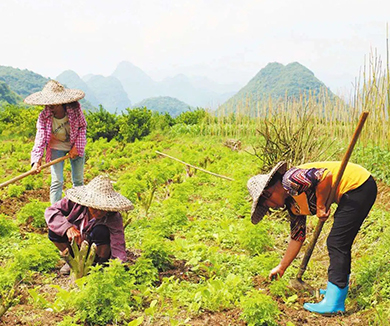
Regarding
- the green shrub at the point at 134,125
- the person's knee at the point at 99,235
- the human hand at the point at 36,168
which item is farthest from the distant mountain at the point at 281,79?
the person's knee at the point at 99,235

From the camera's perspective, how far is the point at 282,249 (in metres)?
4.67

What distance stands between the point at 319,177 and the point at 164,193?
4446mm

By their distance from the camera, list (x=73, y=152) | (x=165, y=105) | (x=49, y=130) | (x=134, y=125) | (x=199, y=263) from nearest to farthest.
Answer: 1. (x=199, y=263)
2. (x=49, y=130)
3. (x=73, y=152)
4. (x=134, y=125)
5. (x=165, y=105)

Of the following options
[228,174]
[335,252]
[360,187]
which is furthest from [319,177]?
[228,174]

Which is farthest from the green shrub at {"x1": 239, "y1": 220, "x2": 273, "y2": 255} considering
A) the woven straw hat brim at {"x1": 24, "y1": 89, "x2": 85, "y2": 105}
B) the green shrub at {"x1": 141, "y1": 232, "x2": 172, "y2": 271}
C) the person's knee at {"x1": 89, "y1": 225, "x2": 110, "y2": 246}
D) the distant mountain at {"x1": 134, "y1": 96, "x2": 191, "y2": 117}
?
the distant mountain at {"x1": 134, "y1": 96, "x2": 191, "y2": 117}

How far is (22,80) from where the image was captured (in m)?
129

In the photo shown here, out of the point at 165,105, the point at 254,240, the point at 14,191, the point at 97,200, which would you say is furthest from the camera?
the point at 165,105

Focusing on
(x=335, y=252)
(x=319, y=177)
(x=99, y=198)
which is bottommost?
(x=335, y=252)

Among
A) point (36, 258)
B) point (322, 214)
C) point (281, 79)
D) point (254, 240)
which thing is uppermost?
point (281, 79)

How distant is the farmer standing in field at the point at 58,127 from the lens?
4867 millimetres

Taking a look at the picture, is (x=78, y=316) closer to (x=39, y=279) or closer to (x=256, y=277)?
(x=39, y=279)

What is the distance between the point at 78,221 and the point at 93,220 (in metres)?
0.16

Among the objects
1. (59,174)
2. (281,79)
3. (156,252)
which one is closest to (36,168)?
(59,174)

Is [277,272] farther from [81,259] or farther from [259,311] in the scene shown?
[81,259]
